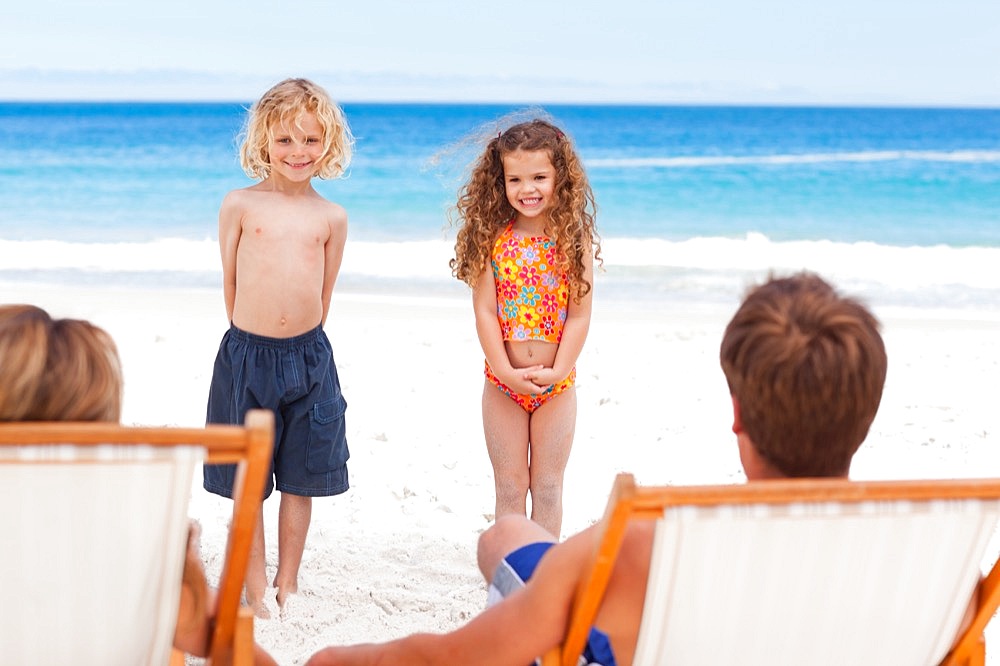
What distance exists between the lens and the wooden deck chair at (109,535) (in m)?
1.74

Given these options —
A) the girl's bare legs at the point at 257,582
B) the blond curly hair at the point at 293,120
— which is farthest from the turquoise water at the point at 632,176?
the girl's bare legs at the point at 257,582

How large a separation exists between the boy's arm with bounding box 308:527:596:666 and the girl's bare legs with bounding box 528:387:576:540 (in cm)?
169

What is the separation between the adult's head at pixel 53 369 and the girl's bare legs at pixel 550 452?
203 cm

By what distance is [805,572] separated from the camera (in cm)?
189

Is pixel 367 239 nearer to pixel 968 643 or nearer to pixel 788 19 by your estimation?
pixel 968 643

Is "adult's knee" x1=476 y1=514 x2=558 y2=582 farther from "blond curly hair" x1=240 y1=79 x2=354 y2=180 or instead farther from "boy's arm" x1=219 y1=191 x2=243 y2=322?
"blond curly hair" x1=240 y1=79 x2=354 y2=180

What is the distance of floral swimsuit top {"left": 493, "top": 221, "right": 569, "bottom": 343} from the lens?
372 centimetres

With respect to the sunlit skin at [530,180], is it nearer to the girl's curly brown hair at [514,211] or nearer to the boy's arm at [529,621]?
the girl's curly brown hair at [514,211]

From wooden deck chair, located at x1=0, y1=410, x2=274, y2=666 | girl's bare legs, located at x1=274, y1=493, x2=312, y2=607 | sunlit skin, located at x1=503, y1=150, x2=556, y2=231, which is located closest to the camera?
wooden deck chair, located at x1=0, y1=410, x2=274, y2=666

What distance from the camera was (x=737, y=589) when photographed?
1885mm

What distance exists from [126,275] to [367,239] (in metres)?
3.96

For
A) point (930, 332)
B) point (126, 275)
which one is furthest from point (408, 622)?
point (126, 275)

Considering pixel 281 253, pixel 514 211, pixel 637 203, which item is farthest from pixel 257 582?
pixel 637 203

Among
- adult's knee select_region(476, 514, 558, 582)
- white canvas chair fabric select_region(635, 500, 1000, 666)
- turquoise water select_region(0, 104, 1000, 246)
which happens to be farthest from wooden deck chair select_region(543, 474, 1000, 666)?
turquoise water select_region(0, 104, 1000, 246)
